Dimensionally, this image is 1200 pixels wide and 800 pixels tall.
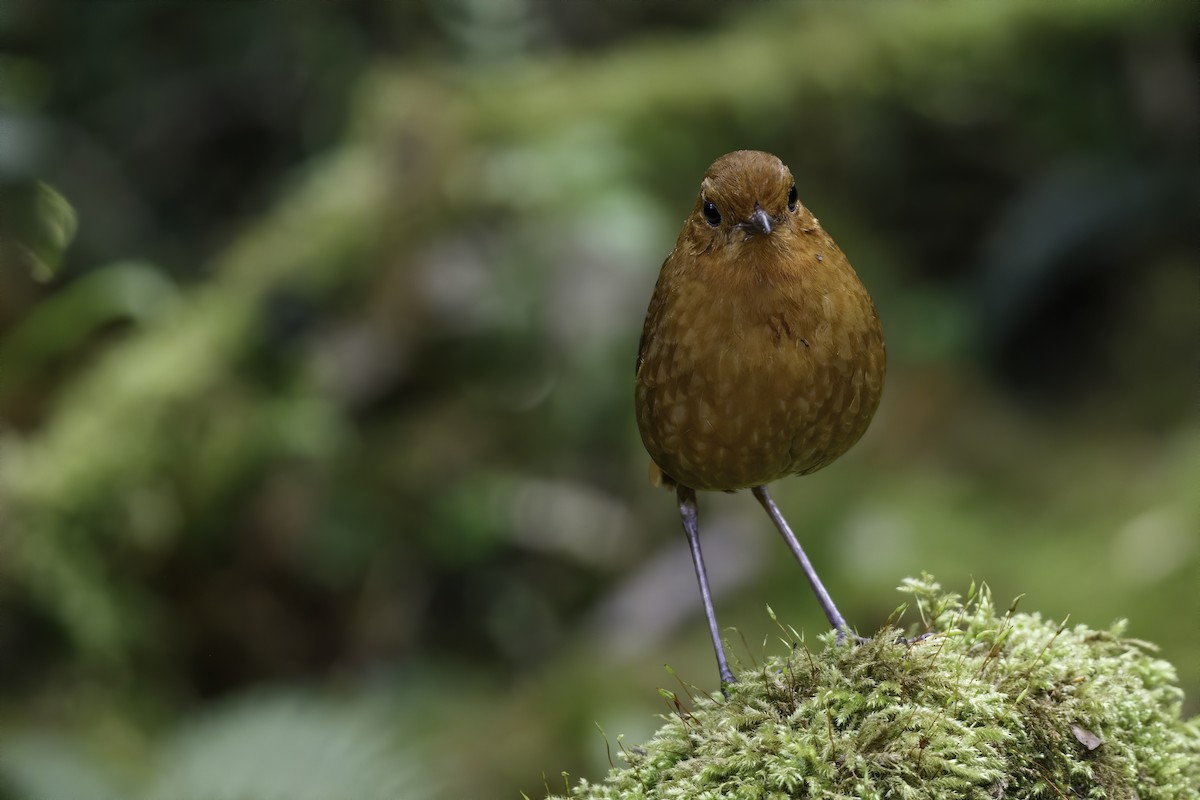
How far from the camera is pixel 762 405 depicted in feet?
7.93

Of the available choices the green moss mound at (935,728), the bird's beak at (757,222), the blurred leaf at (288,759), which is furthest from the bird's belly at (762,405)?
the blurred leaf at (288,759)

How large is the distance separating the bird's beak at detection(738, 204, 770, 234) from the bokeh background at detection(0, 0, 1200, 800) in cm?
274

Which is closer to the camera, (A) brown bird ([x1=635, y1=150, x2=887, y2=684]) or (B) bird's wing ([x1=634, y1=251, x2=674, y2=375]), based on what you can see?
(A) brown bird ([x1=635, y1=150, x2=887, y2=684])

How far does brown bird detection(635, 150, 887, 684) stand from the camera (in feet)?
7.94

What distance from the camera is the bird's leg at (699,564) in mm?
2469

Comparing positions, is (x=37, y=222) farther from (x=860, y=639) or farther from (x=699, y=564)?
(x=860, y=639)

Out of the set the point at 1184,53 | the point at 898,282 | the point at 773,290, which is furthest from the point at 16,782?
the point at 1184,53

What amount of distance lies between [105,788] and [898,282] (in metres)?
5.32

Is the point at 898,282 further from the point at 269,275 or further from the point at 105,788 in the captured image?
the point at 105,788

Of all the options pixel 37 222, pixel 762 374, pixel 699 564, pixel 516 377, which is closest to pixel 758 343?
pixel 762 374

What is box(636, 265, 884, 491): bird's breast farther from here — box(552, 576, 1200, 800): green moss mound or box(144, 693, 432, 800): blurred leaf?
box(144, 693, 432, 800): blurred leaf

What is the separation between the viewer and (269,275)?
22.0ft

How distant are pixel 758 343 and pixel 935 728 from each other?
855mm

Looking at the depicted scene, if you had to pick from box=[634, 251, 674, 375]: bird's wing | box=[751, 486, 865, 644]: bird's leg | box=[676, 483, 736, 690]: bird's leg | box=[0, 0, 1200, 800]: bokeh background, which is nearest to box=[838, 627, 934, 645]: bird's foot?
box=[751, 486, 865, 644]: bird's leg
